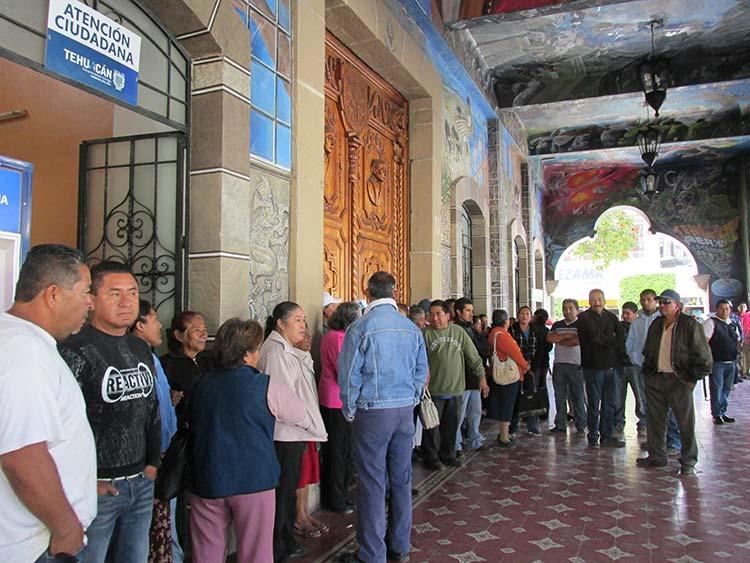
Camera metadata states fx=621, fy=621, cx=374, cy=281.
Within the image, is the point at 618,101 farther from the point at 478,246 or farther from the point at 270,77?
the point at 270,77

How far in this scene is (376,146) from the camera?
7.27m

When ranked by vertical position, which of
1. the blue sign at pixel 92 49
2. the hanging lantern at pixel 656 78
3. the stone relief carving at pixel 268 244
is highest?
the hanging lantern at pixel 656 78

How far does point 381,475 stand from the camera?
366 centimetres

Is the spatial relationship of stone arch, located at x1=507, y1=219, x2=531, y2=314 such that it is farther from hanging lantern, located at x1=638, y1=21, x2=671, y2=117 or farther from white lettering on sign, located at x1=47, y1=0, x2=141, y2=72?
white lettering on sign, located at x1=47, y1=0, x2=141, y2=72

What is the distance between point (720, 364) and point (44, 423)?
873 centimetres

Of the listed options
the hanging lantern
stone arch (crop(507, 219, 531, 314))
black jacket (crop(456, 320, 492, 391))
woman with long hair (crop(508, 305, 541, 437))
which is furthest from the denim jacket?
stone arch (crop(507, 219, 531, 314))

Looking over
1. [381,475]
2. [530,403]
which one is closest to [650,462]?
[530,403]

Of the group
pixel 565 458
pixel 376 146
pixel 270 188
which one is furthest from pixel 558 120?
pixel 270 188

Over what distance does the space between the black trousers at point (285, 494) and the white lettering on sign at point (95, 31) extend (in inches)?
95.6

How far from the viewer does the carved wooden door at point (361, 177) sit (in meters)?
6.24

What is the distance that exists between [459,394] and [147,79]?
381 cm

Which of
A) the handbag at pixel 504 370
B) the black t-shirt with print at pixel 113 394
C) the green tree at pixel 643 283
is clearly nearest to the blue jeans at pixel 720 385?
the handbag at pixel 504 370

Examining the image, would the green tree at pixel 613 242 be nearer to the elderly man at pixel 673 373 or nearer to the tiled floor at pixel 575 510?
the elderly man at pixel 673 373

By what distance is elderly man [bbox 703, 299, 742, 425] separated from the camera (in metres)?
8.26
